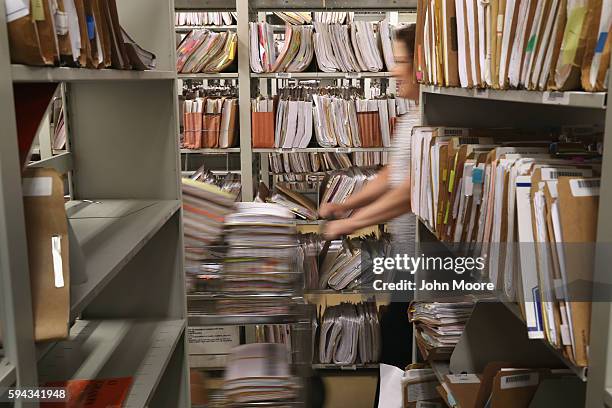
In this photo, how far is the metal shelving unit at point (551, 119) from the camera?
1001 millimetres

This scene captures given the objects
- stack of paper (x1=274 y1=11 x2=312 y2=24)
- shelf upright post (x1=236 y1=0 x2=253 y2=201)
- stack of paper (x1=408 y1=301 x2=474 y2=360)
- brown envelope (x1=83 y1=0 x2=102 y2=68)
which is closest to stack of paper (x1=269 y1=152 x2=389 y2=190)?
shelf upright post (x1=236 y1=0 x2=253 y2=201)

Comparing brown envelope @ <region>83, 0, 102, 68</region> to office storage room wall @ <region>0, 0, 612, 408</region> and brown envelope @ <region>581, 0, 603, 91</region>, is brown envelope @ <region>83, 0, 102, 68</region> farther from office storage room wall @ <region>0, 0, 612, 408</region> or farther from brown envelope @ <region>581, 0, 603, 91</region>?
brown envelope @ <region>581, 0, 603, 91</region>

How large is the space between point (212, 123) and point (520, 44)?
7.59 feet

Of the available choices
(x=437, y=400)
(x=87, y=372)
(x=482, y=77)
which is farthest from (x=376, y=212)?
(x=87, y=372)

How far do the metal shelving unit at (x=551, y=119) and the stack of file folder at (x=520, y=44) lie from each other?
25 millimetres

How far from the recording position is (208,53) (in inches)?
129

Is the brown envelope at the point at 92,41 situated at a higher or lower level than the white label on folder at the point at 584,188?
higher

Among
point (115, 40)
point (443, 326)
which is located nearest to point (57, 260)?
point (115, 40)

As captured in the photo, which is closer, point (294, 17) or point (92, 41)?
point (92, 41)

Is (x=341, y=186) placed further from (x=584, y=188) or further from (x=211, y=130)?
(x=584, y=188)

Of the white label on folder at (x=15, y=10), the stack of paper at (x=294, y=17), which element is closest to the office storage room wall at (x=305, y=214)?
the white label on folder at (x=15, y=10)

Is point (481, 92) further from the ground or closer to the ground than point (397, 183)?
further from the ground

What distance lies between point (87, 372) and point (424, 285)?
1496 mm

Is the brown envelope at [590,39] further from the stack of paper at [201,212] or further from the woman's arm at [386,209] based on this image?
the woman's arm at [386,209]
